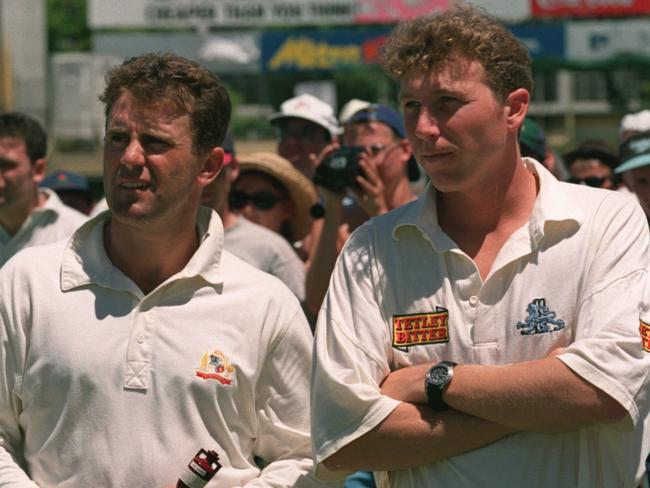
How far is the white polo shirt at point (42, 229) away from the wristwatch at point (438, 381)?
384cm

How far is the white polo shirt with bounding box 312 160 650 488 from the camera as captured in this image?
339cm

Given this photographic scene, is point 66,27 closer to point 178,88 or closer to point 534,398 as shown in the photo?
point 178,88

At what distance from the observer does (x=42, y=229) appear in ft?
23.1

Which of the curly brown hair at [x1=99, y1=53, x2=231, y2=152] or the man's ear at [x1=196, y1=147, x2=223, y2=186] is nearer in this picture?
the curly brown hair at [x1=99, y1=53, x2=231, y2=152]

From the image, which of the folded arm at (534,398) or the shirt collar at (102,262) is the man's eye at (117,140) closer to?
the shirt collar at (102,262)

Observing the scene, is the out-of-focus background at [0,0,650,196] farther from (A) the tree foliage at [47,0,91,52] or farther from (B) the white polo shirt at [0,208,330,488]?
(A) the tree foliage at [47,0,91,52]

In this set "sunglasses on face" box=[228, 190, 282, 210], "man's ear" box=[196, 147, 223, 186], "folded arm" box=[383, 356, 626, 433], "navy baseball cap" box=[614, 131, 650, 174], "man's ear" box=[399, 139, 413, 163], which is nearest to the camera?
"folded arm" box=[383, 356, 626, 433]

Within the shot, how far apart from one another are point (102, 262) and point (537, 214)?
4.15 feet

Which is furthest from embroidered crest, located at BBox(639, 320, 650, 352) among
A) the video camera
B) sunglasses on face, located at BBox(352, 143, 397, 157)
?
sunglasses on face, located at BBox(352, 143, 397, 157)

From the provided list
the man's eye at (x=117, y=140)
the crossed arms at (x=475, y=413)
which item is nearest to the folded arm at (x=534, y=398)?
the crossed arms at (x=475, y=413)

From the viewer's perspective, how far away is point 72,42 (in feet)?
218

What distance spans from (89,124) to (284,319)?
34.3 metres

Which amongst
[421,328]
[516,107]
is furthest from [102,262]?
[516,107]

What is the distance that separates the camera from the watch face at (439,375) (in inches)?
134
